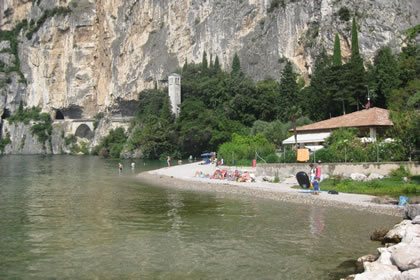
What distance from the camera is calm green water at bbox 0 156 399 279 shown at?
970cm

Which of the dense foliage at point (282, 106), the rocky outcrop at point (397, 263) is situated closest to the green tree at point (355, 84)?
the dense foliage at point (282, 106)

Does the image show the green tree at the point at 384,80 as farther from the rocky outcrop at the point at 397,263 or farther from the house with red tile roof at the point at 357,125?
the rocky outcrop at the point at 397,263

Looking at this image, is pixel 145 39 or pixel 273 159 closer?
pixel 273 159

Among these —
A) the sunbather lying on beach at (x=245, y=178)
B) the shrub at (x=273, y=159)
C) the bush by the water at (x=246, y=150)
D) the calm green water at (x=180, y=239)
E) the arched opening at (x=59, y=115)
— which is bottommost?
the calm green water at (x=180, y=239)

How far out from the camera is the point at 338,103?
4291cm

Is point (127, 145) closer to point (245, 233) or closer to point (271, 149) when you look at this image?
point (271, 149)

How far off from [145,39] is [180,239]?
258ft

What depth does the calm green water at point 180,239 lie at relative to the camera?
9.70m

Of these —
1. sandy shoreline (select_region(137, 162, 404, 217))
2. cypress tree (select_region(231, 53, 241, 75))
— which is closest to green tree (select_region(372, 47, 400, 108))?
sandy shoreline (select_region(137, 162, 404, 217))

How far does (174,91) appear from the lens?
69.8 m

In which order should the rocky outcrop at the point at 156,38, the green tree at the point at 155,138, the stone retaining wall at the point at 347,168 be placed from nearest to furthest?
the stone retaining wall at the point at 347,168 < the rocky outcrop at the point at 156,38 < the green tree at the point at 155,138

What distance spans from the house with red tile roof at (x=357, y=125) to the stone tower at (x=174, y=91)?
126 ft

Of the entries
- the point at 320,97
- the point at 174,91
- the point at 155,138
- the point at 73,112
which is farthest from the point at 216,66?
the point at 73,112

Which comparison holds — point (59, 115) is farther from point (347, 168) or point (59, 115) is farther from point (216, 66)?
point (347, 168)
